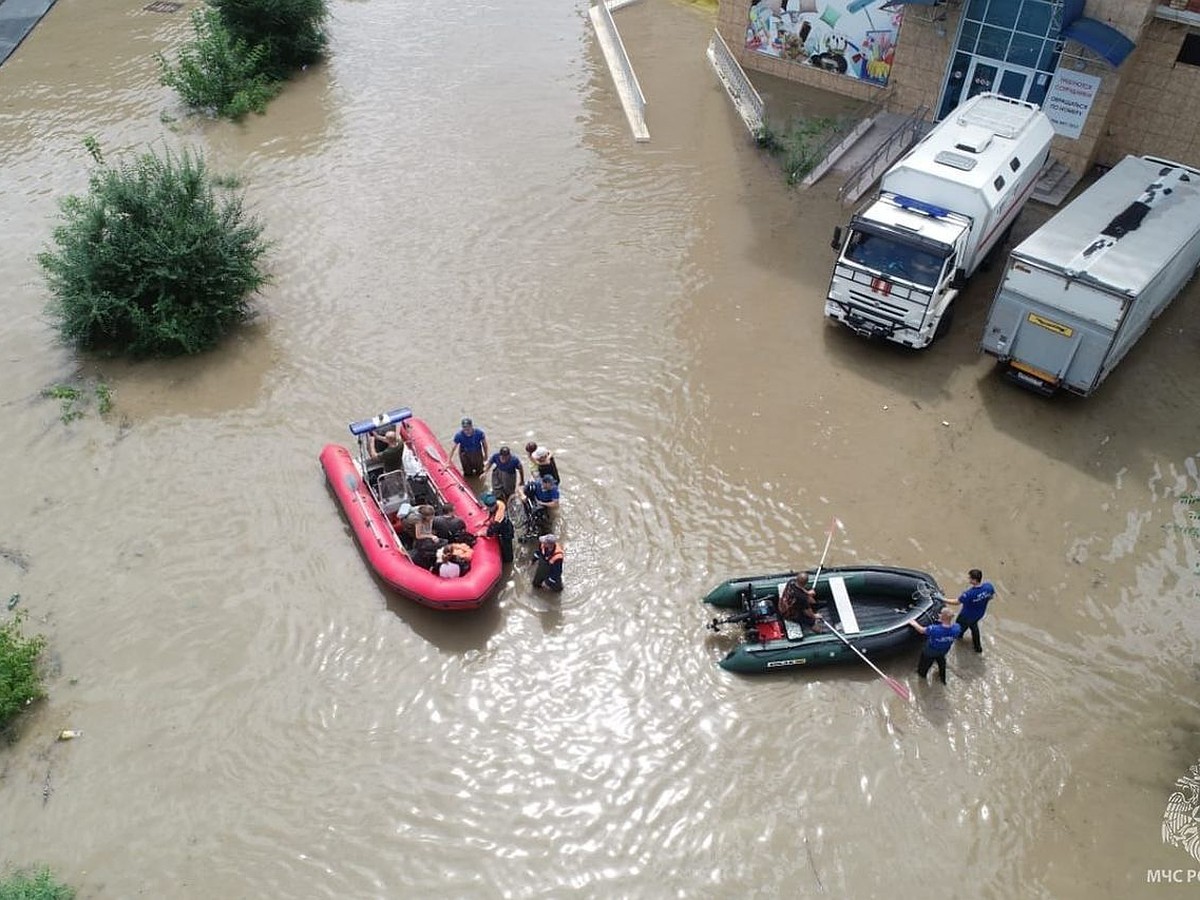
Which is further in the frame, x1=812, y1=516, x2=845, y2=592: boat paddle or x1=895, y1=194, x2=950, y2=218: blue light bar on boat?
x1=895, y1=194, x2=950, y2=218: blue light bar on boat

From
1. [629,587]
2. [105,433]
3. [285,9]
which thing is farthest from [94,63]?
[629,587]

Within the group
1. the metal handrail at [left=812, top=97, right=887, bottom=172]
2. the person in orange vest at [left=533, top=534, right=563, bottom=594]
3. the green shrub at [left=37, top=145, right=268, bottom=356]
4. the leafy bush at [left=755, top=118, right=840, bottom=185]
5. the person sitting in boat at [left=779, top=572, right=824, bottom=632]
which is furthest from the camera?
the metal handrail at [left=812, top=97, right=887, bottom=172]

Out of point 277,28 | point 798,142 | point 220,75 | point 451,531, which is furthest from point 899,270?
point 277,28

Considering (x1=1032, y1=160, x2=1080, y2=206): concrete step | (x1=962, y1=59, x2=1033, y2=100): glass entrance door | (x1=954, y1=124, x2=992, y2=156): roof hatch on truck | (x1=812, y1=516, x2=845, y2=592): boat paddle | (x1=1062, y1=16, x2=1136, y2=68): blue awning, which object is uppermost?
(x1=1062, y1=16, x2=1136, y2=68): blue awning

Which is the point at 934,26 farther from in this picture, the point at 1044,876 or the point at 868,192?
the point at 1044,876

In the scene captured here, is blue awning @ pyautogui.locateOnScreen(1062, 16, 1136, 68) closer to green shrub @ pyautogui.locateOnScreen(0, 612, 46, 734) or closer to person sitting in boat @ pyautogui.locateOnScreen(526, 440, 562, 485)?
person sitting in boat @ pyautogui.locateOnScreen(526, 440, 562, 485)

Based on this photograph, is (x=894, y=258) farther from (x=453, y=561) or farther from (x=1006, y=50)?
(x=453, y=561)

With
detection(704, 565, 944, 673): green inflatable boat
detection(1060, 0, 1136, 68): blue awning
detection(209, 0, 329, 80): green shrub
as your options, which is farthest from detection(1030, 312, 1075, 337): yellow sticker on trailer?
detection(209, 0, 329, 80): green shrub
